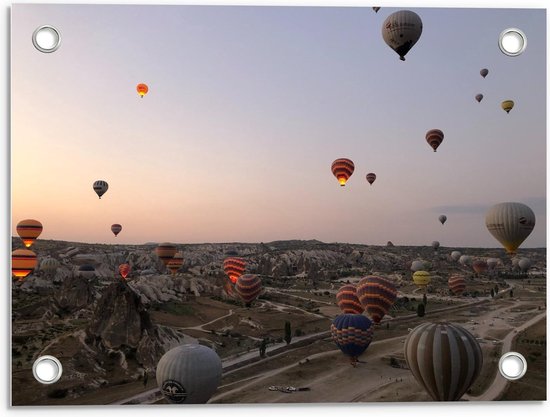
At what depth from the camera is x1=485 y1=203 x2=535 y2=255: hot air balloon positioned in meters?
15.7

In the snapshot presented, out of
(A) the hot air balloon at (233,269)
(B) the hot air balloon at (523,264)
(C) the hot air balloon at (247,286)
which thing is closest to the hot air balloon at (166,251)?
(C) the hot air balloon at (247,286)

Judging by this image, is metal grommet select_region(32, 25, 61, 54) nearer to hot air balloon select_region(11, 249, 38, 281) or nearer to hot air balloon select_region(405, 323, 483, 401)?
hot air balloon select_region(11, 249, 38, 281)

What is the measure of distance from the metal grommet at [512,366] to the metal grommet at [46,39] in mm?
12149

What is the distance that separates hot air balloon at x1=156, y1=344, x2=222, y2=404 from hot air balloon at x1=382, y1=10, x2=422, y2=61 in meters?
9.54

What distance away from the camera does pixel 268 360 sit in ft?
79.8

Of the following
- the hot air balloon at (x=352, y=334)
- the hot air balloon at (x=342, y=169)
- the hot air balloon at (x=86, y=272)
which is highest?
the hot air balloon at (x=342, y=169)

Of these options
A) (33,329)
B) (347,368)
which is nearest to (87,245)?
(347,368)

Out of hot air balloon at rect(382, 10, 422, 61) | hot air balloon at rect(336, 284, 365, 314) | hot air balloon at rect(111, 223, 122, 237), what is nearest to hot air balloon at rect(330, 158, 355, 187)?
hot air balloon at rect(336, 284, 365, 314)

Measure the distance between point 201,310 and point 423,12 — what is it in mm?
29844

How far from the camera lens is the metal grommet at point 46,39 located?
34.3 ft

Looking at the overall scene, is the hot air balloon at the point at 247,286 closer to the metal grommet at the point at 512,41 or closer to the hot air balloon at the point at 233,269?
the hot air balloon at the point at 233,269

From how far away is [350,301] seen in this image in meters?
28.1

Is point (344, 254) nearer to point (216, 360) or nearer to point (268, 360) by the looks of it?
point (268, 360)

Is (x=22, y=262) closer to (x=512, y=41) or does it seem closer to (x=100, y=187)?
(x=100, y=187)
